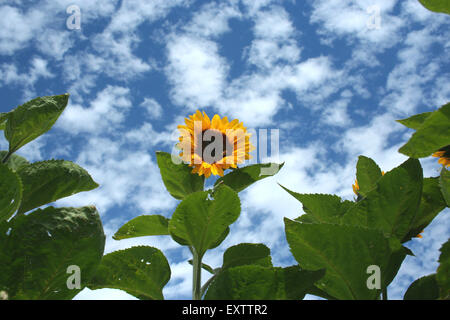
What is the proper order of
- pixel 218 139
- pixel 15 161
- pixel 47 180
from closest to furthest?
pixel 47 180, pixel 15 161, pixel 218 139

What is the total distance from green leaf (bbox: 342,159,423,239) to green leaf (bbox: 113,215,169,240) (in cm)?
82

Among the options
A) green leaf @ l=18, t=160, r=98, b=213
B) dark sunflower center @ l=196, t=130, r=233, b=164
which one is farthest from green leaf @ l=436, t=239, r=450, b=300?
dark sunflower center @ l=196, t=130, r=233, b=164

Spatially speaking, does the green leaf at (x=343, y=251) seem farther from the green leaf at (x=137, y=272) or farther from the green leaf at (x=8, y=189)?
the green leaf at (x=8, y=189)

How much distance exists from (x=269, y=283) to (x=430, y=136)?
1.51 feet

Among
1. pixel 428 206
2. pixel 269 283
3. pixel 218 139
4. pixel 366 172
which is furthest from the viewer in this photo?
pixel 218 139

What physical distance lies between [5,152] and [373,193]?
3.86ft

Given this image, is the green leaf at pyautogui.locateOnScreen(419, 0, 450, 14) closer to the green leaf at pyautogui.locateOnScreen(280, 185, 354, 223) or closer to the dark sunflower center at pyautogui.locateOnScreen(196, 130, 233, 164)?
the green leaf at pyautogui.locateOnScreen(280, 185, 354, 223)

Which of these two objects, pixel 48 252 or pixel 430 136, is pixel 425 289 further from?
pixel 48 252

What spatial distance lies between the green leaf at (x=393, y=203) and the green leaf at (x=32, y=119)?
0.94 meters

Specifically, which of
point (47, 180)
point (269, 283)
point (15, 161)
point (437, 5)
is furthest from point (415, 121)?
point (15, 161)

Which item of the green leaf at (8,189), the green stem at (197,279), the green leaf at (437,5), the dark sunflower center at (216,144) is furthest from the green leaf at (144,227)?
the dark sunflower center at (216,144)

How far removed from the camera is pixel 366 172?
4.34ft
